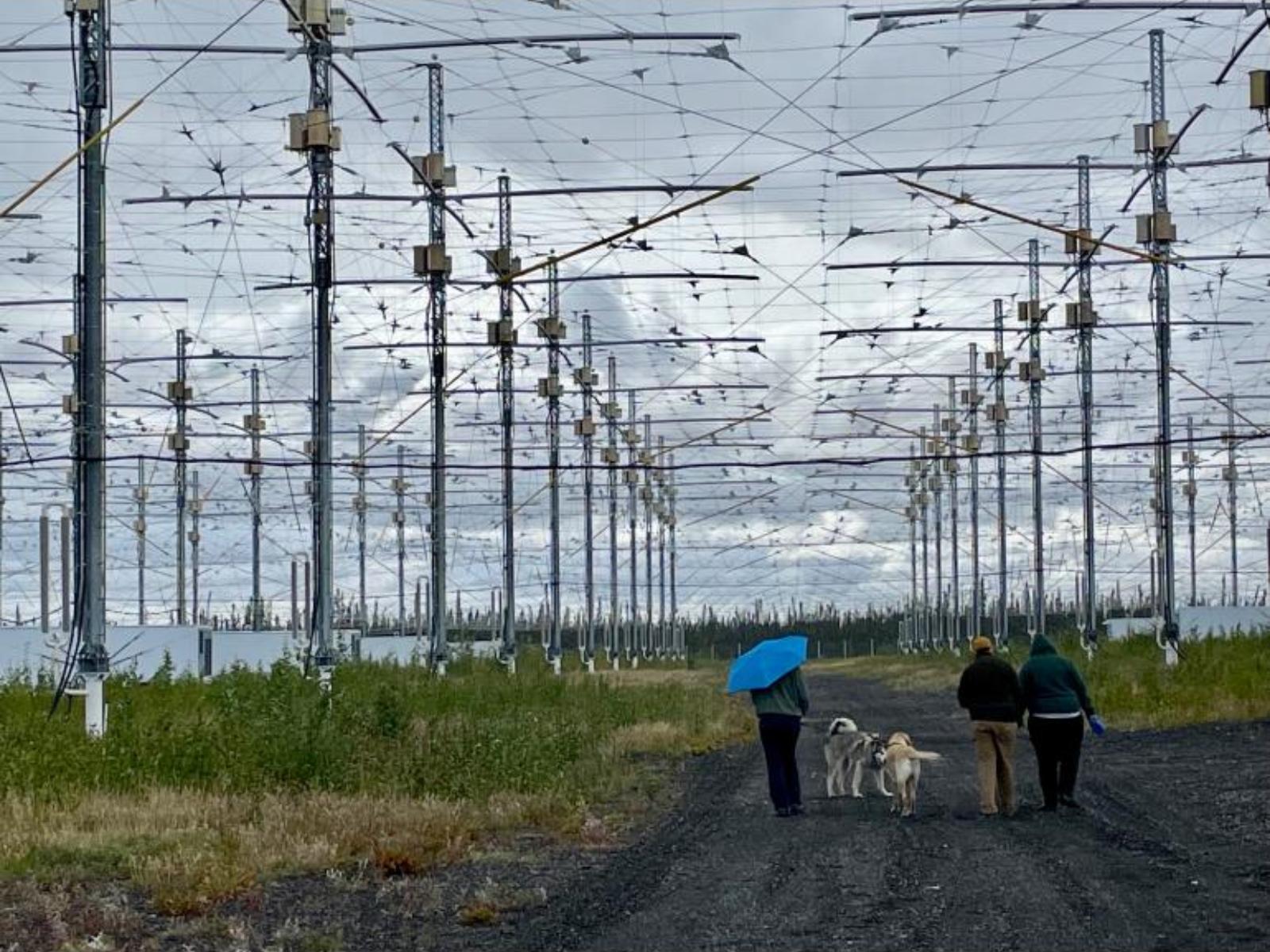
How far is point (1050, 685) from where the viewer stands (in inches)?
Answer: 878

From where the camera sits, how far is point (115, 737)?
24859mm

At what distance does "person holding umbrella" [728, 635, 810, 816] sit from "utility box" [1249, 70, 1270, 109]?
784cm

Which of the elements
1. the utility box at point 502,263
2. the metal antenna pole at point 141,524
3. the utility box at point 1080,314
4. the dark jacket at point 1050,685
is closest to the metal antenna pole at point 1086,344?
the utility box at point 1080,314

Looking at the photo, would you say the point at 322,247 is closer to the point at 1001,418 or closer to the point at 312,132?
the point at 312,132

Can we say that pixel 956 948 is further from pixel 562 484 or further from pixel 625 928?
pixel 562 484

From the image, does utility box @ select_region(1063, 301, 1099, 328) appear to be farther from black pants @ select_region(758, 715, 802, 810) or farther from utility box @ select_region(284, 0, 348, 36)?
black pants @ select_region(758, 715, 802, 810)

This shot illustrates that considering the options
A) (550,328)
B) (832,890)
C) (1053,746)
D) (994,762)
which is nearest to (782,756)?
(994,762)

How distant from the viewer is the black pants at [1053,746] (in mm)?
22094

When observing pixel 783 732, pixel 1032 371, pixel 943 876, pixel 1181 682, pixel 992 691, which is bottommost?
pixel 1181 682

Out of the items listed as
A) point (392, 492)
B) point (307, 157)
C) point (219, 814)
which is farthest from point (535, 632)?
point (219, 814)

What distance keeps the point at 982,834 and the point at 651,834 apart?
3.08m

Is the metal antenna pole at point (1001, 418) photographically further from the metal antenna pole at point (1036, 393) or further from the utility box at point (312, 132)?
the utility box at point (312, 132)

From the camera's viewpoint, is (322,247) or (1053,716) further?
(322,247)

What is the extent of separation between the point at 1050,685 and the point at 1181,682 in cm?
2161
